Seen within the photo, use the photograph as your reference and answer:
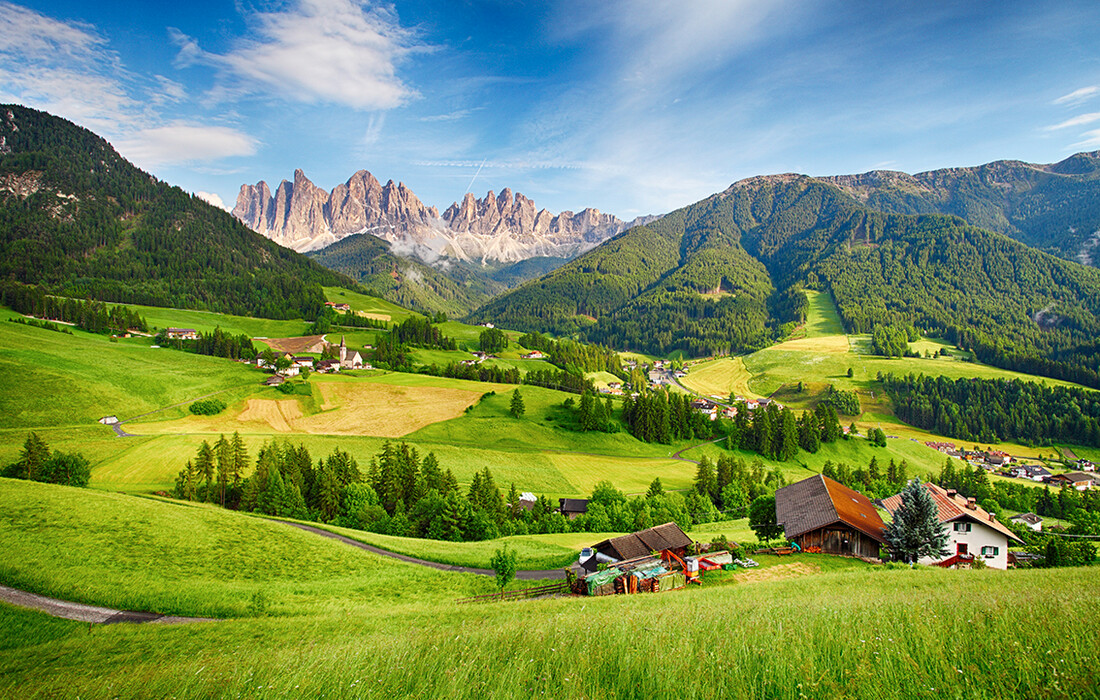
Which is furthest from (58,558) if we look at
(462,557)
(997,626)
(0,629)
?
(997,626)

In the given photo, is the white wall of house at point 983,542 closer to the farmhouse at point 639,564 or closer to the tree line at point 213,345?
the farmhouse at point 639,564

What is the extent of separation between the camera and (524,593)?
28.6m

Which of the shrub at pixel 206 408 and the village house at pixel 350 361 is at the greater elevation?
the village house at pixel 350 361

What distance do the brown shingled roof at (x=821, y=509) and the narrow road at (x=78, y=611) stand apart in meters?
38.7

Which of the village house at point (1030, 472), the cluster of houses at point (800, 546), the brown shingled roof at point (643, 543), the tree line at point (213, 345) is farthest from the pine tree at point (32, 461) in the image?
the village house at point (1030, 472)

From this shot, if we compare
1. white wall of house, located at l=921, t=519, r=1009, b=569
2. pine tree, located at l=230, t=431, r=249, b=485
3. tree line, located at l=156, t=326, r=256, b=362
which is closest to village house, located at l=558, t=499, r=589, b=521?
white wall of house, located at l=921, t=519, r=1009, b=569

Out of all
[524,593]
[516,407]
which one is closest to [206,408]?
[516,407]

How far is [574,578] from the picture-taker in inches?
1214

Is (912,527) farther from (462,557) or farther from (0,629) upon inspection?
(0,629)

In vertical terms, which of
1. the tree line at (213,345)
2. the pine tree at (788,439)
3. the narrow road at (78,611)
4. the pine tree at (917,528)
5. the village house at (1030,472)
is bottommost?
the village house at (1030,472)

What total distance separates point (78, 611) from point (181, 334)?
466 feet

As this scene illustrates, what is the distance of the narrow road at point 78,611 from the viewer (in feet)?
60.2

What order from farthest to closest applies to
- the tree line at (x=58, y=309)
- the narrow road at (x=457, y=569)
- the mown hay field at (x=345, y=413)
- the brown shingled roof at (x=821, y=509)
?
the tree line at (x=58, y=309) < the mown hay field at (x=345, y=413) < the brown shingled roof at (x=821, y=509) < the narrow road at (x=457, y=569)

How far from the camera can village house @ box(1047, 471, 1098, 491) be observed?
318 feet
